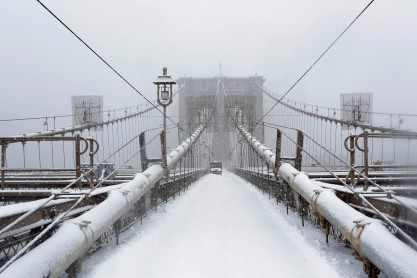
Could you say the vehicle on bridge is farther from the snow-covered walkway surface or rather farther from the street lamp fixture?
the snow-covered walkway surface

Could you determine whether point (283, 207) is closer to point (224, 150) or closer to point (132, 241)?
point (132, 241)

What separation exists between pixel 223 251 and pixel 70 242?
1.92 m

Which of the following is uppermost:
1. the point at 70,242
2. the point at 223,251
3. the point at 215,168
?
the point at 70,242

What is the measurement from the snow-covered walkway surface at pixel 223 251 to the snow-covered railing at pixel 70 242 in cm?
44

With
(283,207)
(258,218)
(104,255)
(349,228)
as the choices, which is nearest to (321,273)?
(349,228)

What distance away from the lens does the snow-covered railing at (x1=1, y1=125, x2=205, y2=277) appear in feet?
10.3

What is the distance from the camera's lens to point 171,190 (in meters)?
11.5

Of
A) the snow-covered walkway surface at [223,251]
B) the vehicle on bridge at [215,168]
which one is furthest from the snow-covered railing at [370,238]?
the vehicle on bridge at [215,168]

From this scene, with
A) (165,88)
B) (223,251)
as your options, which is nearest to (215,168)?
(165,88)

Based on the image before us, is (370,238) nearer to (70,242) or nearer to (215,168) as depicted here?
(70,242)

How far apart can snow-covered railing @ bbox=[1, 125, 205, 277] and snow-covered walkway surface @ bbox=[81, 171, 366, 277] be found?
17.3 inches

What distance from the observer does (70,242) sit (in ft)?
12.5

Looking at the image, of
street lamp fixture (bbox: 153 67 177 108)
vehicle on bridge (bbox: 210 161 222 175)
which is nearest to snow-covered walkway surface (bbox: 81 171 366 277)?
street lamp fixture (bbox: 153 67 177 108)

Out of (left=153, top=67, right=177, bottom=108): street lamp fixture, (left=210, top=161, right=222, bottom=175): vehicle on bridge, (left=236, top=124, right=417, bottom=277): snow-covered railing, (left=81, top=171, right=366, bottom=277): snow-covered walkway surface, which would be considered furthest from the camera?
(left=210, top=161, right=222, bottom=175): vehicle on bridge
